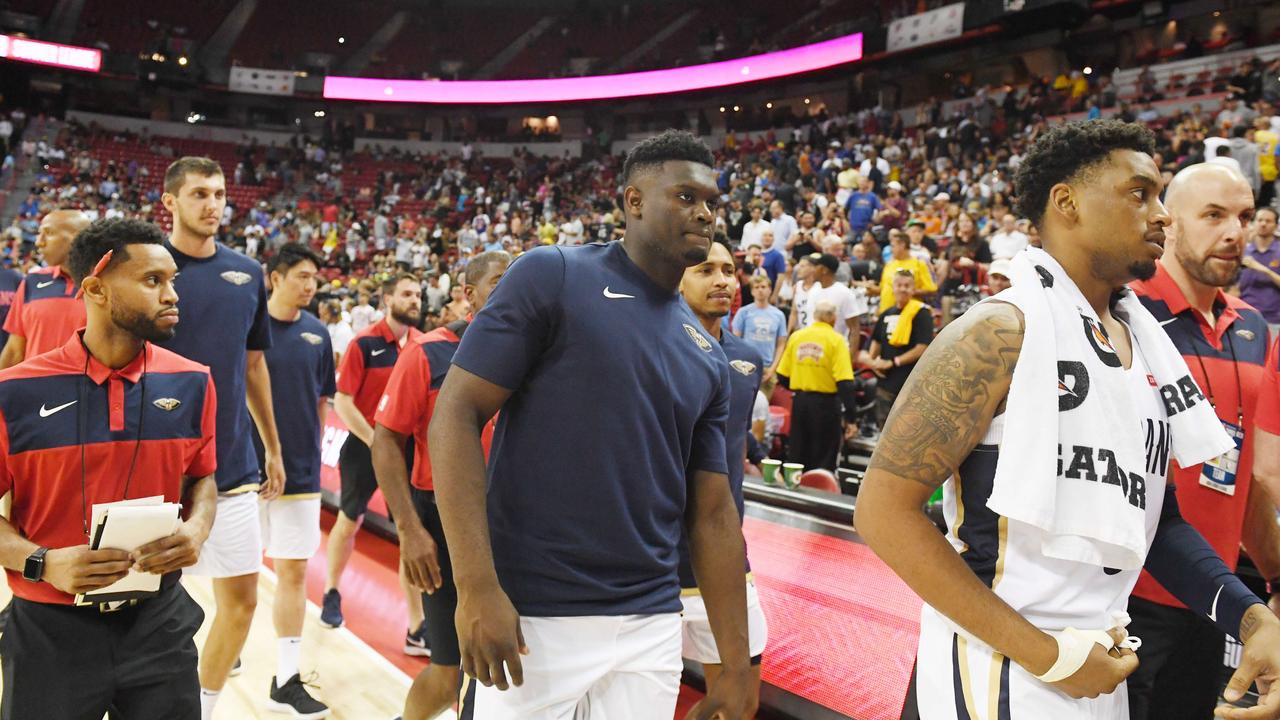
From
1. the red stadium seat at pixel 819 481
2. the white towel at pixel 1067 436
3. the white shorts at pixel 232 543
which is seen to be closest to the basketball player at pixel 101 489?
the white shorts at pixel 232 543

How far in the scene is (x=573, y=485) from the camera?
1877mm

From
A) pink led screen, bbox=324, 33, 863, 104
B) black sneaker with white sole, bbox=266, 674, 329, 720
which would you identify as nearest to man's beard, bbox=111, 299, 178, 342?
black sneaker with white sole, bbox=266, 674, 329, 720

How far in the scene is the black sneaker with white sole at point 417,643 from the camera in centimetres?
498

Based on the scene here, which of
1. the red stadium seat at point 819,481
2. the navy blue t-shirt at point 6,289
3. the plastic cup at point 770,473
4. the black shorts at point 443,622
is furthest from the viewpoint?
the navy blue t-shirt at point 6,289

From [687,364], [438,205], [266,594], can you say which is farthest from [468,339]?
[438,205]

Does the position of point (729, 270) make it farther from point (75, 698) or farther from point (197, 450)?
point (75, 698)

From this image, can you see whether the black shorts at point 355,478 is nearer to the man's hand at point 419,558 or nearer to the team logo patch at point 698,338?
the man's hand at point 419,558

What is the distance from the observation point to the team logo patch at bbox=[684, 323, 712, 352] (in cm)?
216

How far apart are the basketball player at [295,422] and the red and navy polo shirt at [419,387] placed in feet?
3.62

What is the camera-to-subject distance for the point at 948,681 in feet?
5.76

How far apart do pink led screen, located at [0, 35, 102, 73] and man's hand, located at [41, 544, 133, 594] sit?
33.8m

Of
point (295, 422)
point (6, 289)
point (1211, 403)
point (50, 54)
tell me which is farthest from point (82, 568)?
point (50, 54)

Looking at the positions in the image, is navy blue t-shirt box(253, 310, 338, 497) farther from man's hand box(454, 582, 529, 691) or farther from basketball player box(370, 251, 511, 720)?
man's hand box(454, 582, 529, 691)

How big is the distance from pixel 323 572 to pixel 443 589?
3.79 m
